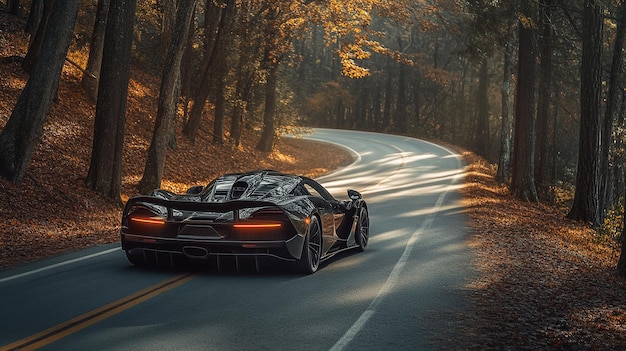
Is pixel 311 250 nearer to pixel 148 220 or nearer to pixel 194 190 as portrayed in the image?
pixel 148 220

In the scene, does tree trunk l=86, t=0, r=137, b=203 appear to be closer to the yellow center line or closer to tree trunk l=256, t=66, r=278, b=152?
the yellow center line

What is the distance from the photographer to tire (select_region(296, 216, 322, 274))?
30.7 ft

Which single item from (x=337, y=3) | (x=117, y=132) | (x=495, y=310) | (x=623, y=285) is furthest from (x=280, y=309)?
(x=337, y=3)

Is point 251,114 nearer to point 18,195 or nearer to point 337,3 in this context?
point 337,3

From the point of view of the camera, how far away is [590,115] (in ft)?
65.5

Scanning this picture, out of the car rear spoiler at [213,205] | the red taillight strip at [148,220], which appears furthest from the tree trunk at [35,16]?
the car rear spoiler at [213,205]

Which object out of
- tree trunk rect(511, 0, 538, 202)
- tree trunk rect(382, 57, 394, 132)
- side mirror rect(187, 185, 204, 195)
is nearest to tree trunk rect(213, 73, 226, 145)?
tree trunk rect(511, 0, 538, 202)

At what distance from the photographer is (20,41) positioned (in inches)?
1077

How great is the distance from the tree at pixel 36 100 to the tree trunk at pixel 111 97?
1.56 meters

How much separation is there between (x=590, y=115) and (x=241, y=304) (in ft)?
49.0

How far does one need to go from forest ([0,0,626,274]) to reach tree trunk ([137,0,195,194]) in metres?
0.03

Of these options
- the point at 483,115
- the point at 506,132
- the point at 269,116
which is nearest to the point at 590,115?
the point at 506,132

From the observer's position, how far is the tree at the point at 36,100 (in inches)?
585

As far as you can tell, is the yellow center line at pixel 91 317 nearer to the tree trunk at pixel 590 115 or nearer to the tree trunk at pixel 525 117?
the tree trunk at pixel 590 115
